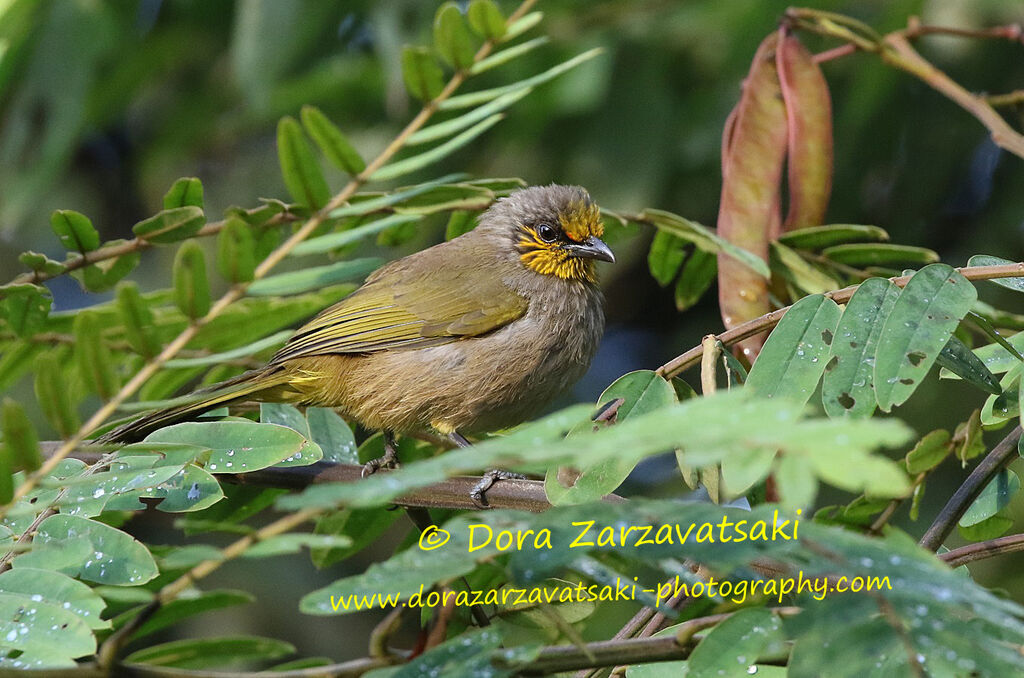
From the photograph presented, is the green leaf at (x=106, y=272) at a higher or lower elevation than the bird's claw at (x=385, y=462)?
higher

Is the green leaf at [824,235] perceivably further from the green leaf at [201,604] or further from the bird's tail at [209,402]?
the green leaf at [201,604]

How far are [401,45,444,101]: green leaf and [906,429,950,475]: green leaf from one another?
1.62 meters

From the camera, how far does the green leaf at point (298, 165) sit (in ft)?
9.14

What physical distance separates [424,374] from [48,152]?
1936mm

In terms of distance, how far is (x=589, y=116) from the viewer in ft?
18.3

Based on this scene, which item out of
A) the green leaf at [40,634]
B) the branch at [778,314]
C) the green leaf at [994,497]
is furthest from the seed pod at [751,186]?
the green leaf at [40,634]

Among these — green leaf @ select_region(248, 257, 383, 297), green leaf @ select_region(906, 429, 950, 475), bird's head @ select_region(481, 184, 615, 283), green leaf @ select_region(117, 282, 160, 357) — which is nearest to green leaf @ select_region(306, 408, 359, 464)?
green leaf @ select_region(248, 257, 383, 297)

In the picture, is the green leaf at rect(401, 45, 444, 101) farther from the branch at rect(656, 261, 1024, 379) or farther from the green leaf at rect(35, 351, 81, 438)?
the green leaf at rect(35, 351, 81, 438)

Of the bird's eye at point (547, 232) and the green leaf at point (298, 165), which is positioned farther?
the bird's eye at point (547, 232)

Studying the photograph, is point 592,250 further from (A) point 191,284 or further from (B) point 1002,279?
(A) point 191,284

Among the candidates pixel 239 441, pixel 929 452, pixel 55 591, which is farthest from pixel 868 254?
pixel 55 591

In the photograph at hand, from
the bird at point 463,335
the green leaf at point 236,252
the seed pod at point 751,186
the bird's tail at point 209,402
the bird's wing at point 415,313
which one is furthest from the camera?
the bird's wing at point 415,313

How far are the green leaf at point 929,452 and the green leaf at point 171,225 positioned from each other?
1.88 metres

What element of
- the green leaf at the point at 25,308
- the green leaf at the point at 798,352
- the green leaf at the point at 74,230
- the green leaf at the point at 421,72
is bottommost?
the green leaf at the point at 798,352
